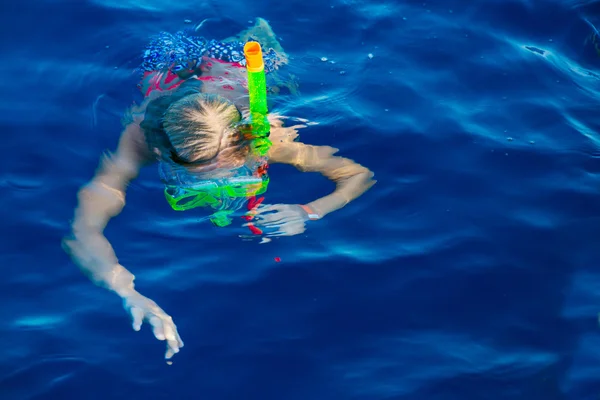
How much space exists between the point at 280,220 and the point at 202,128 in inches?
32.6

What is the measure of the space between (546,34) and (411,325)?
3.43 m

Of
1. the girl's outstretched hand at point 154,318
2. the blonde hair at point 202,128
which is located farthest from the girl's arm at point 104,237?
the blonde hair at point 202,128

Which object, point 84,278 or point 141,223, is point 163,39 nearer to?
point 141,223

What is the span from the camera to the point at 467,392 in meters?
3.60

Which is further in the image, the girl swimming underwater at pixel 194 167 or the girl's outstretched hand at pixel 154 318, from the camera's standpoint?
the girl swimming underwater at pixel 194 167

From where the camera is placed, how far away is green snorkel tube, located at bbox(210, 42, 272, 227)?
371 cm

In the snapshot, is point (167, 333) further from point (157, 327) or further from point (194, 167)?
point (194, 167)

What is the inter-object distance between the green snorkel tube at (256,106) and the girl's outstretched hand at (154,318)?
0.79 m

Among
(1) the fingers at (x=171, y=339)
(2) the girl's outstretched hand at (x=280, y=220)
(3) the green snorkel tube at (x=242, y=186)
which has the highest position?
(3) the green snorkel tube at (x=242, y=186)

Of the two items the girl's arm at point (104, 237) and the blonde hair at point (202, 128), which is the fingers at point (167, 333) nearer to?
the girl's arm at point (104, 237)

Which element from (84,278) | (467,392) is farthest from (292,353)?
(84,278)

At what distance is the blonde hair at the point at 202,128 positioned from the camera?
153 inches

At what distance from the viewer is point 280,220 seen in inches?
171

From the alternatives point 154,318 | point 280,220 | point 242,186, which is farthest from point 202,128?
point 154,318
